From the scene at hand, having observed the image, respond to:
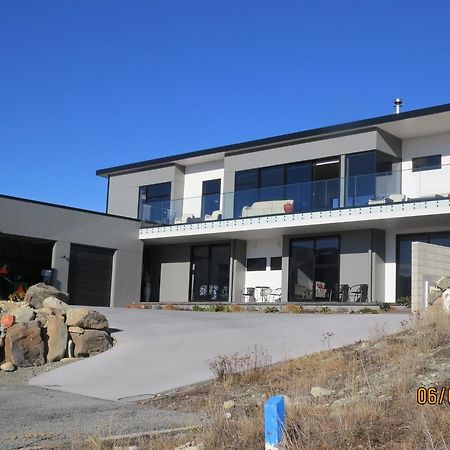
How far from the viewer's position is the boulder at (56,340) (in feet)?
45.4

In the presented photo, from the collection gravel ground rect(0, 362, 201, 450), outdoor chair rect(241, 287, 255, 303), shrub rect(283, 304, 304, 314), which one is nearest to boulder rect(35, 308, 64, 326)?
gravel ground rect(0, 362, 201, 450)

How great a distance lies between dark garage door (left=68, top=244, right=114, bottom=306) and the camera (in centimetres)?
2834

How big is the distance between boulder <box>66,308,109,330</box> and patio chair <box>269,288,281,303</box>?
14220 mm

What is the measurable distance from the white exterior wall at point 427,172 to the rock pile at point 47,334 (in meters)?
13.8

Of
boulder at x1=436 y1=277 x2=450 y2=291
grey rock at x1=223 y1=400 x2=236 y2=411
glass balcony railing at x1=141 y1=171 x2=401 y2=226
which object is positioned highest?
glass balcony railing at x1=141 y1=171 x2=401 y2=226

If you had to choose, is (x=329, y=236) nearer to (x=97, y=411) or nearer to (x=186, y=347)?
(x=186, y=347)

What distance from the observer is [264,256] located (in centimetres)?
2975

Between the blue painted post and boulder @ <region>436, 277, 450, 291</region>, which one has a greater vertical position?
boulder @ <region>436, 277, 450, 291</region>

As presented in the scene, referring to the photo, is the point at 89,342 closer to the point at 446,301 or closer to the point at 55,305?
the point at 55,305

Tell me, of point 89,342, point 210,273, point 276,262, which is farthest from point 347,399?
point 210,273

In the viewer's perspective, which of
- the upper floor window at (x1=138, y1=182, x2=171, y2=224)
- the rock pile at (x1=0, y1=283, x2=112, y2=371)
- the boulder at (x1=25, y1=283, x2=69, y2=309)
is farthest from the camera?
the upper floor window at (x1=138, y1=182, x2=171, y2=224)

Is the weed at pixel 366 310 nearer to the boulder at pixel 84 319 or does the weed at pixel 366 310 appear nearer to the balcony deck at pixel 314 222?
the balcony deck at pixel 314 222

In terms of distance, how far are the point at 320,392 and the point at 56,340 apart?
24.7 feet

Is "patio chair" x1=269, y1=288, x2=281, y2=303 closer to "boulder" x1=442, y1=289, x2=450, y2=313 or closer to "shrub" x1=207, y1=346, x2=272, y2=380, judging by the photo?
"boulder" x1=442, y1=289, x2=450, y2=313
